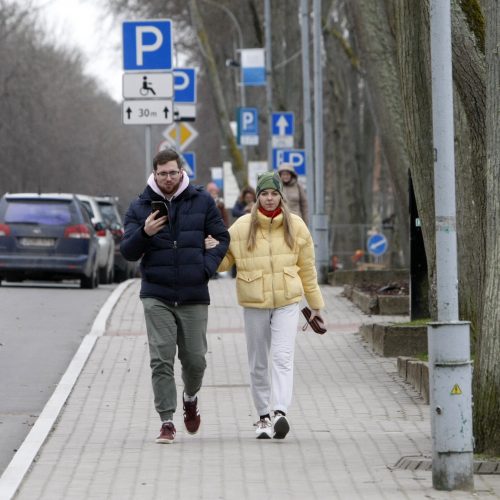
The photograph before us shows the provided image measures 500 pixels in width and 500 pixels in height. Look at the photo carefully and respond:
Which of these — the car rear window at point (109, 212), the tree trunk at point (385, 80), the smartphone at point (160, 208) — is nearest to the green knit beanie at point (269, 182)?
the smartphone at point (160, 208)

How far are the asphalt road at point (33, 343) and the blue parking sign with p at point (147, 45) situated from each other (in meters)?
3.00

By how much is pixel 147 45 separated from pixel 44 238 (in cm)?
822

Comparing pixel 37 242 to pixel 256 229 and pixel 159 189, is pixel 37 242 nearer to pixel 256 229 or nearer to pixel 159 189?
pixel 256 229

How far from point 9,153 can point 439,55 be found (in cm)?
6996

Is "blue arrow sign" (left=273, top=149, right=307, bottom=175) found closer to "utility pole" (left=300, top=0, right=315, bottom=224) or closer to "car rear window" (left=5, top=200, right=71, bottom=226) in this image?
"utility pole" (left=300, top=0, right=315, bottom=224)

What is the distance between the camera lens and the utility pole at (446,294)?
28.1 ft

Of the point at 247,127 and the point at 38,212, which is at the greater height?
the point at 247,127

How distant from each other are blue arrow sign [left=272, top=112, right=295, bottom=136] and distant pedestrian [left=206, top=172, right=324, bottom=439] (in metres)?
23.9

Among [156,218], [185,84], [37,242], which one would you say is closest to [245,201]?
[185,84]

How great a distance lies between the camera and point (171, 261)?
1022cm

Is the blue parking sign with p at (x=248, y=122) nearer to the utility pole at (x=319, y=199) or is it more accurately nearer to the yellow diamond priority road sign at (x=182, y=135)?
the yellow diamond priority road sign at (x=182, y=135)

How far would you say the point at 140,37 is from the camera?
18516 mm

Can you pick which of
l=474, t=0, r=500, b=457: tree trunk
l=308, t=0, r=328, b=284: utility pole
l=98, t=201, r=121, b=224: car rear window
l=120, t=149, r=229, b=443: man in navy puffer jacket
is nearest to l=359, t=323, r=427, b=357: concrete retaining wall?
l=120, t=149, r=229, b=443: man in navy puffer jacket

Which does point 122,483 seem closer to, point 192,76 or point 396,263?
point 192,76
